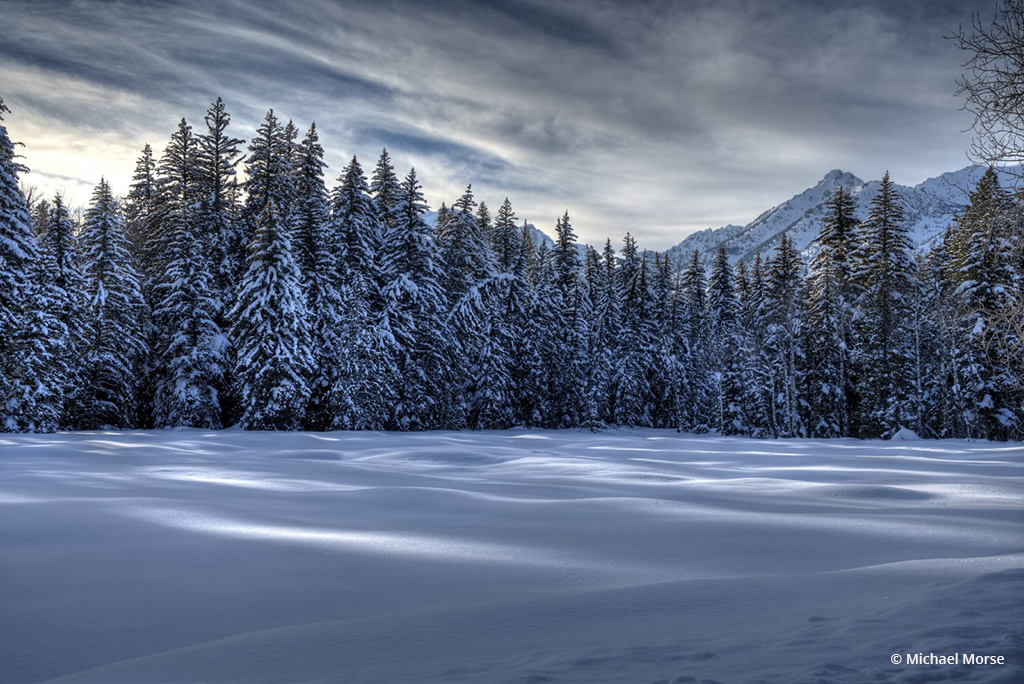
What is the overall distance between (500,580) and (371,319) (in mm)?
24011

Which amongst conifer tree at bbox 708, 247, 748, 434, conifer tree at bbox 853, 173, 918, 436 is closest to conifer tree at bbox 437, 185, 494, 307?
conifer tree at bbox 708, 247, 748, 434

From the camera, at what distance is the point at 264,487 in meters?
7.85

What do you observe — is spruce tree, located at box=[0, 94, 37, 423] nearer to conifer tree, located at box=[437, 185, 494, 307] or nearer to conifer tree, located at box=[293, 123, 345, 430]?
conifer tree, located at box=[293, 123, 345, 430]

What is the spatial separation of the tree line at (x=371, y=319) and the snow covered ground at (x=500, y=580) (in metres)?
18.0

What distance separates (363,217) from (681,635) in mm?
29553

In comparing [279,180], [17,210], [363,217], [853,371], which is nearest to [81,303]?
[17,210]

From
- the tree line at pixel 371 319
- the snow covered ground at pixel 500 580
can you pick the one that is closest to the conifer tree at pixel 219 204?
the tree line at pixel 371 319

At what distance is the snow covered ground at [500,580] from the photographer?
252 cm

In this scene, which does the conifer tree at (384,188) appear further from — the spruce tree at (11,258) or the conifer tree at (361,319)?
the spruce tree at (11,258)

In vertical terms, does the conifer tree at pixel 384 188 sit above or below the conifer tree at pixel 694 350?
above

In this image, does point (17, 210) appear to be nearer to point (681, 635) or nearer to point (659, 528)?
point (659, 528)

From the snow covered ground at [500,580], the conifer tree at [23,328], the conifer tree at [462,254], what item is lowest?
the snow covered ground at [500,580]

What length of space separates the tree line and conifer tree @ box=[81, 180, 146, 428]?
94 mm

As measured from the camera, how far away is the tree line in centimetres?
2483
